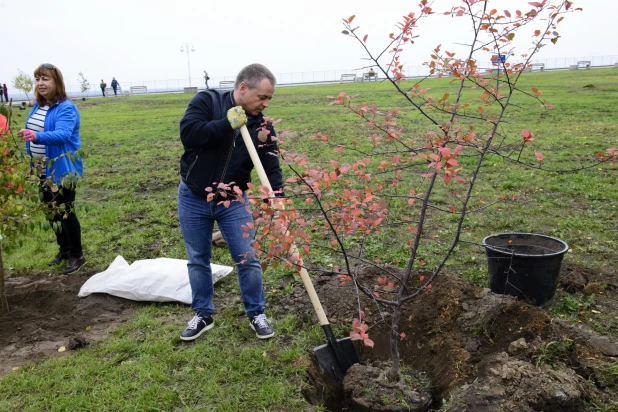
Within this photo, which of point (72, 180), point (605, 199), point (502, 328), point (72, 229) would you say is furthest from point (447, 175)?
point (605, 199)

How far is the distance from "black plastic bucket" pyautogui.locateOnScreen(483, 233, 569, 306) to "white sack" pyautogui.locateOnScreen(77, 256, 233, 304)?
2.33m

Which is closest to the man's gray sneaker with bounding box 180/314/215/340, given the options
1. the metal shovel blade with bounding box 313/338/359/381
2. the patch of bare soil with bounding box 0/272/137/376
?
the patch of bare soil with bounding box 0/272/137/376

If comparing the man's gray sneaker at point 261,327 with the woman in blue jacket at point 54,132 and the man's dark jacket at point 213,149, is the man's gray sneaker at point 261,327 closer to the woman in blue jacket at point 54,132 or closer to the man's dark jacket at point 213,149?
the man's dark jacket at point 213,149

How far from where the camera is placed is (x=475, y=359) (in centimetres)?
300

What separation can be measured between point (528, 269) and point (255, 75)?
7.93 ft

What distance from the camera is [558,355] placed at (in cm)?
284

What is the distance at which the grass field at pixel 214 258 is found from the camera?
9.84ft

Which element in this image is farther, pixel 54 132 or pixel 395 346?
pixel 54 132

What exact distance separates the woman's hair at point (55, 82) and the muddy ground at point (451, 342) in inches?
66.6

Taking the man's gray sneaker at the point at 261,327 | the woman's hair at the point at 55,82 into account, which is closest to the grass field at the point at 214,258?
the man's gray sneaker at the point at 261,327

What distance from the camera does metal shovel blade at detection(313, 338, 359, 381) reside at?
3.16 meters

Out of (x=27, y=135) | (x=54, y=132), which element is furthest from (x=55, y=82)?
(x=27, y=135)

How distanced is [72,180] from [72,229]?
1.12m

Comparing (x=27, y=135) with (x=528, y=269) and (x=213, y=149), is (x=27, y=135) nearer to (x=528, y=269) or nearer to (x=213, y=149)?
(x=213, y=149)
